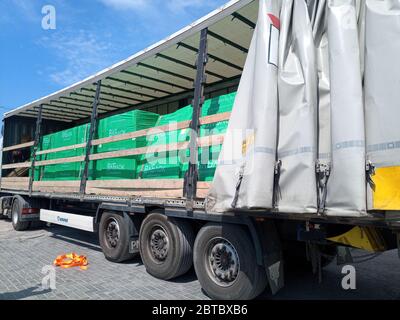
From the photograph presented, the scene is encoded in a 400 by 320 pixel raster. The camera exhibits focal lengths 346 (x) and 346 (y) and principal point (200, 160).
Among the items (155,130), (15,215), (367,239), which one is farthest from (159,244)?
(15,215)

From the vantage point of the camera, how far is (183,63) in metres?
6.20

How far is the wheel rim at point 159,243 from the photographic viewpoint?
5020 mm

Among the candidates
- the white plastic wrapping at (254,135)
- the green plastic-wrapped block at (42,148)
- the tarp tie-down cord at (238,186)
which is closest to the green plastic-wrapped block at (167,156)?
the white plastic wrapping at (254,135)

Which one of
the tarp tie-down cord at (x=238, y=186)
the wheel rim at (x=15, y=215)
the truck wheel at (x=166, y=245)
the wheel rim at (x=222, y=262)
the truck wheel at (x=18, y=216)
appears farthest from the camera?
the wheel rim at (x=15, y=215)

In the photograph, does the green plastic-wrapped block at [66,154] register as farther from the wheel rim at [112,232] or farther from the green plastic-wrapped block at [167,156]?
the green plastic-wrapped block at [167,156]

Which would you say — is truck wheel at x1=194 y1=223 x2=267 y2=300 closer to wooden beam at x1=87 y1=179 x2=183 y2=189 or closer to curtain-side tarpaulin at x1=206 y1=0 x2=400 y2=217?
curtain-side tarpaulin at x1=206 y1=0 x2=400 y2=217

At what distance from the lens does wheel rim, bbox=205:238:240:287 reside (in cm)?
402

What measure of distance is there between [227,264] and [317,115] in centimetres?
208

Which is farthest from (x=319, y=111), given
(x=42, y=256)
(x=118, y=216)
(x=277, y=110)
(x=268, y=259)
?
(x=42, y=256)

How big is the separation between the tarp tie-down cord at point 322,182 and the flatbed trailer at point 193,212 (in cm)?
16

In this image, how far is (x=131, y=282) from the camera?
5039 millimetres

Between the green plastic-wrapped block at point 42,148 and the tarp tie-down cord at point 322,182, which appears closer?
the tarp tie-down cord at point 322,182

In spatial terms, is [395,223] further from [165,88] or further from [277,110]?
[165,88]

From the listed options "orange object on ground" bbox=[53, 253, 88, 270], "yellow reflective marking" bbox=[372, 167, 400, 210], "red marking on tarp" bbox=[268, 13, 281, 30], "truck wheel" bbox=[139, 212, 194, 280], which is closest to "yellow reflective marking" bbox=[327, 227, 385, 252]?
"yellow reflective marking" bbox=[372, 167, 400, 210]
